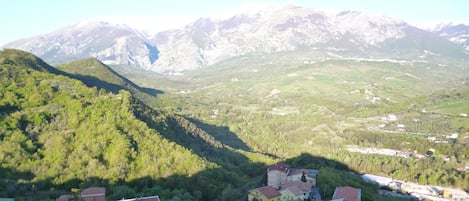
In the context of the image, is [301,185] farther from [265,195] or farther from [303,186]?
[265,195]

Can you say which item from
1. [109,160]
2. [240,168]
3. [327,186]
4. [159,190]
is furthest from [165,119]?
[327,186]

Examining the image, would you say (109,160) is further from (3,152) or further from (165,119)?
(165,119)

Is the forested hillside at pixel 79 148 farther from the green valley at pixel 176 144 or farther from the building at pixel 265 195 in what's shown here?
the building at pixel 265 195

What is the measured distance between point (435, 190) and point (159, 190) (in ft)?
151

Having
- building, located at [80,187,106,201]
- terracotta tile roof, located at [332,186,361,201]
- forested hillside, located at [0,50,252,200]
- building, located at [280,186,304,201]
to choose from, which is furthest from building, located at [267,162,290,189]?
building, located at [80,187,106,201]

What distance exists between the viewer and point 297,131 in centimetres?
11462

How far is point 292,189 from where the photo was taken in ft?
148

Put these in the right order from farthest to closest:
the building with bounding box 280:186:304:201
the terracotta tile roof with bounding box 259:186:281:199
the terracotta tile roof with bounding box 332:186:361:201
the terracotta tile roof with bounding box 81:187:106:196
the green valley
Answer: the green valley → the terracotta tile roof with bounding box 259:186:281:199 → the building with bounding box 280:186:304:201 → the terracotta tile roof with bounding box 332:186:361:201 → the terracotta tile roof with bounding box 81:187:106:196

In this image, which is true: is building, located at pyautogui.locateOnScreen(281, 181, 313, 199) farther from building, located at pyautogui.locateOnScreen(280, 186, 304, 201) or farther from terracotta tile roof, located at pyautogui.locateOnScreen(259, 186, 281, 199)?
terracotta tile roof, located at pyautogui.locateOnScreen(259, 186, 281, 199)

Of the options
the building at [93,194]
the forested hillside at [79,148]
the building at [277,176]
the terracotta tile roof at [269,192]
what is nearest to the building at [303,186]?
the terracotta tile roof at [269,192]

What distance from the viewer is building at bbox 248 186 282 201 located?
1751 inches

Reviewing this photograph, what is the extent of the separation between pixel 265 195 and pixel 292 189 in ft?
10.1

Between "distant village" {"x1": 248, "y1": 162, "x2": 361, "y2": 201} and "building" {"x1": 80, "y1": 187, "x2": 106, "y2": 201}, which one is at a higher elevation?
"building" {"x1": 80, "y1": 187, "x2": 106, "y2": 201}

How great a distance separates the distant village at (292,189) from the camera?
42.9m
